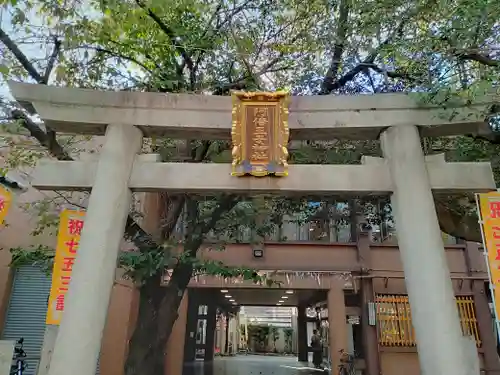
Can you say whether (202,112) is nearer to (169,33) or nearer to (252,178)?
(252,178)

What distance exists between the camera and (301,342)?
20.3m

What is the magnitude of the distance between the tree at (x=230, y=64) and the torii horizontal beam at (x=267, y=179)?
0.91 meters

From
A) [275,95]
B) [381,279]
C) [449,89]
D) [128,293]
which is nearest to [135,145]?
[275,95]

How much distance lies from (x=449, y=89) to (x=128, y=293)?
7.77 m

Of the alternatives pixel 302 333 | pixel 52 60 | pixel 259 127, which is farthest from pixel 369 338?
pixel 302 333

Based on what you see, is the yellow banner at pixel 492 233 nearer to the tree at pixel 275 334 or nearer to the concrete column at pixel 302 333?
the concrete column at pixel 302 333

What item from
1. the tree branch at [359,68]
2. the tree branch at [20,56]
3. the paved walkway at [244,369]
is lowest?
the paved walkway at [244,369]

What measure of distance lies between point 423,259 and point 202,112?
283 cm

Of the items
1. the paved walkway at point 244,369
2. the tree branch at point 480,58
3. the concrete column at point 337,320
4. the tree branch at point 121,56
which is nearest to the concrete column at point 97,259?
the tree branch at point 121,56

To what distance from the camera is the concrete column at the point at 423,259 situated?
383 cm

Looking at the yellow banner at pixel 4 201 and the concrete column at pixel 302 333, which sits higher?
the yellow banner at pixel 4 201

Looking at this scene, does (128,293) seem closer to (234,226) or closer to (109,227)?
(234,226)

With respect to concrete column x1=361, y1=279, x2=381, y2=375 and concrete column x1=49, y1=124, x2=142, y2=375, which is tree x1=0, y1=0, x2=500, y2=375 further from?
concrete column x1=361, y1=279, x2=381, y2=375

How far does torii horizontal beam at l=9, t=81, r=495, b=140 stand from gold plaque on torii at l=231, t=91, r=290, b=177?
0.15 meters
